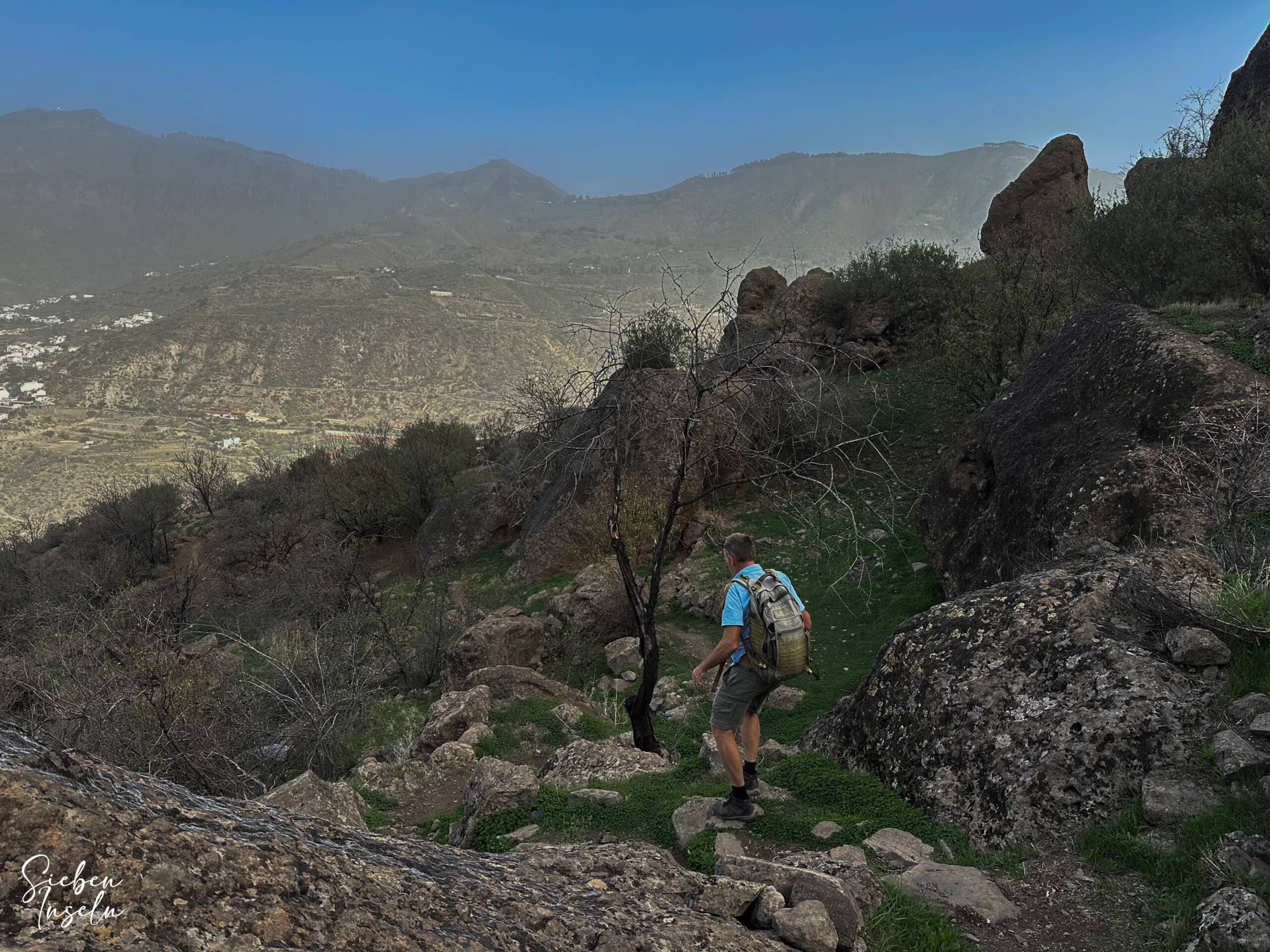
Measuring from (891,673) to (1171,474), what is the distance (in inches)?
136

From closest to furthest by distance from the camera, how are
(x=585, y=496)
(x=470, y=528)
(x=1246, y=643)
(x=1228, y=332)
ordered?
(x=1246, y=643) < (x=1228, y=332) < (x=585, y=496) < (x=470, y=528)

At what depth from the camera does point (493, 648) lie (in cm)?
1043

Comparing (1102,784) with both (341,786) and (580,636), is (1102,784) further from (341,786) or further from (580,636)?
(580,636)

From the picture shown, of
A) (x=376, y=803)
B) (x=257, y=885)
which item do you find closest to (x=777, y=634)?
(x=257, y=885)

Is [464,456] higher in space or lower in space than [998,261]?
lower

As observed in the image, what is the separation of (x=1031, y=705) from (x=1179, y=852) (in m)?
1.12

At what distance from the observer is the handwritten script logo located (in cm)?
138

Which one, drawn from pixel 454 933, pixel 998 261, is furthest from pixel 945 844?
pixel 998 261

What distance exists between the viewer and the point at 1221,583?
4441 mm

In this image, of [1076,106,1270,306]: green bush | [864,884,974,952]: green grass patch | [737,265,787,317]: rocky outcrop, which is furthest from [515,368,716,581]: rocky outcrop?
[737,265,787,317]: rocky outcrop

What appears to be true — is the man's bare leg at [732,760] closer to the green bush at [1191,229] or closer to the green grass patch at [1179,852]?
the green grass patch at [1179,852]

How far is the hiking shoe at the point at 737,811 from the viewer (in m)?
4.24

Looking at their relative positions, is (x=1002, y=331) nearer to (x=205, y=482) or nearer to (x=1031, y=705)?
(x=1031, y=705)

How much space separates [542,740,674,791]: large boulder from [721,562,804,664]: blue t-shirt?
77.5 inches
